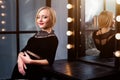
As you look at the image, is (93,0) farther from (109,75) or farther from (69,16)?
(109,75)

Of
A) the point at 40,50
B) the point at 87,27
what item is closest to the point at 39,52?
the point at 40,50

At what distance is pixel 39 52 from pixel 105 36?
0.40 meters

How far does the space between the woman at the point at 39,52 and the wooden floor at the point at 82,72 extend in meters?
0.07

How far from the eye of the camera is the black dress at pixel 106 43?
1428 millimetres

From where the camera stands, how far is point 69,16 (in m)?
1.64

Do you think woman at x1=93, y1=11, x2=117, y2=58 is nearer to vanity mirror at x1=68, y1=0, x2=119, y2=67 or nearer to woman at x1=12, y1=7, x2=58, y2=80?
vanity mirror at x1=68, y1=0, x2=119, y2=67

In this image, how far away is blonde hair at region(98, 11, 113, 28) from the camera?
4.73 feet

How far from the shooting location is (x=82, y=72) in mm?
1293

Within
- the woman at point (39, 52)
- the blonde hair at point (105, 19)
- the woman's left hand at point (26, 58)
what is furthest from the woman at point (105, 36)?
the woman's left hand at point (26, 58)

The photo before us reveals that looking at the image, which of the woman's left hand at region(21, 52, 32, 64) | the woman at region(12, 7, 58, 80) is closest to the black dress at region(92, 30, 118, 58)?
the woman at region(12, 7, 58, 80)

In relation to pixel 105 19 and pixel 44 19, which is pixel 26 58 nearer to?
pixel 44 19

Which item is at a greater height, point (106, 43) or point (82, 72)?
point (106, 43)

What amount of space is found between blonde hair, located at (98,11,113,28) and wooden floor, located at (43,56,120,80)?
242 millimetres

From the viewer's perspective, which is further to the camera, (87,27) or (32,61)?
(87,27)
